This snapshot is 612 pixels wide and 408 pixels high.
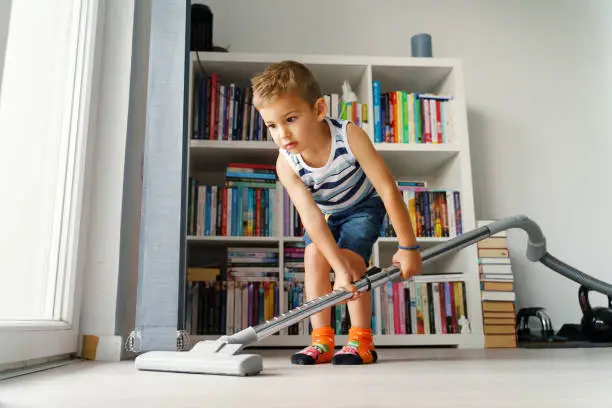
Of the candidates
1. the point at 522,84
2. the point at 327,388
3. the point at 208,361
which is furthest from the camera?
the point at 522,84

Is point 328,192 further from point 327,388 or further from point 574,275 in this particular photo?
point 574,275

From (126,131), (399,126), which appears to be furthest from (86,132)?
(399,126)

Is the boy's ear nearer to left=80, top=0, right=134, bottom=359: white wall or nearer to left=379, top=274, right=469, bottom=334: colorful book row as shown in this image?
left=80, top=0, right=134, bottom=359: white wall

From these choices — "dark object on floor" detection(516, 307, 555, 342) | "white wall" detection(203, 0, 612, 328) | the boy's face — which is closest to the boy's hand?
the boy's face

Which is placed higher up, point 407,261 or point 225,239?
point 225,239

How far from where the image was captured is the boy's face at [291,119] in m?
1.30

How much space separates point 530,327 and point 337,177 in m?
1.44

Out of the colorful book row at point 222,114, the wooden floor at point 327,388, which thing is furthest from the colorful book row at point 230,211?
the wooden floor at point 327,388

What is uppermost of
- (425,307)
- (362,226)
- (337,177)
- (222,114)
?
(222,114)

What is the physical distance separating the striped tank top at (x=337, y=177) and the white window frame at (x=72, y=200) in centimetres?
55

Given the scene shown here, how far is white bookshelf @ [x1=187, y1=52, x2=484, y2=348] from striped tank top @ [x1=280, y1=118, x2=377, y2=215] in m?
0.81

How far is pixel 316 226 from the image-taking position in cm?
137

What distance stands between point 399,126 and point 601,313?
1.12m

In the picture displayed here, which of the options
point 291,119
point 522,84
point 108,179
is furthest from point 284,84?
point 522,84
